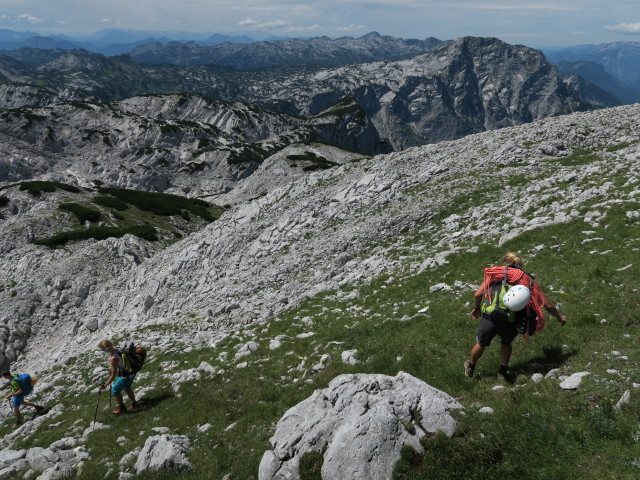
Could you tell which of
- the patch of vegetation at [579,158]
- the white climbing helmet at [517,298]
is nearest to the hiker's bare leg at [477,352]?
the white climbing helmet at [517,298]

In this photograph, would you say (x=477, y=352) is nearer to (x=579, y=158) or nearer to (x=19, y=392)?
(x=19, y=392)

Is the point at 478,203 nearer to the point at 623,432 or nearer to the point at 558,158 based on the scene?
the point at 558,158

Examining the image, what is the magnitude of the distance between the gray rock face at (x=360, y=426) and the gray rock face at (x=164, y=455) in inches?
117

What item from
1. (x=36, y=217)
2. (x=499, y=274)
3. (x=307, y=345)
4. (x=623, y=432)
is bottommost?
(x=36, y=217)

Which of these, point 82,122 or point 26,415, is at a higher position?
point 82,122

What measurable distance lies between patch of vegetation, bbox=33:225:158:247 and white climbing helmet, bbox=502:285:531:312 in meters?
50.5

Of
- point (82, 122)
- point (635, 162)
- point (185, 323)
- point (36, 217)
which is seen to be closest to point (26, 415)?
point (185, 323)

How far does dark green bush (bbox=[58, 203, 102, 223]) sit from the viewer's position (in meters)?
59.9

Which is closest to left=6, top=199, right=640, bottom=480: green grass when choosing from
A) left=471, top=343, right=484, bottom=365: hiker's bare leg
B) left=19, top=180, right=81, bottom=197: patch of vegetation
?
left=471, top=343, right=484, bottom=365: hiker's bare leg

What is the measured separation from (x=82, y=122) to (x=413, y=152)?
171310 mm

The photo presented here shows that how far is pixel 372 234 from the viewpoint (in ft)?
84.1

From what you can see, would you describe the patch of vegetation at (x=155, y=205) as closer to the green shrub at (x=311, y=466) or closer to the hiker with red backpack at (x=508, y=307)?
the green shrub at (x=311, y=466)

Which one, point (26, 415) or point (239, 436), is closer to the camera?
point (239, 436)

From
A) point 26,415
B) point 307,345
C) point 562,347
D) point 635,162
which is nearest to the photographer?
point 562,347
